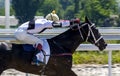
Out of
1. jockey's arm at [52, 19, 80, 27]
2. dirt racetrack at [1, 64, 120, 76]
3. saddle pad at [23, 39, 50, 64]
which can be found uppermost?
jockey's arm at [52, 19, 80, 27]

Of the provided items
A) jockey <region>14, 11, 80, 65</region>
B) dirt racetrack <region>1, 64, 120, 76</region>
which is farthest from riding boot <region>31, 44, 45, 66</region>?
dirt racetrack <region>1, 64, 120, 76</region>

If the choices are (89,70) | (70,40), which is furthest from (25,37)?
(89,70)

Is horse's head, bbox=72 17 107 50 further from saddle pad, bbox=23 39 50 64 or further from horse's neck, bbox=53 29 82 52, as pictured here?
saddle pad, bbox=23 39 50 64

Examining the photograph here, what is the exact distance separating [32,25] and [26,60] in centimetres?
62

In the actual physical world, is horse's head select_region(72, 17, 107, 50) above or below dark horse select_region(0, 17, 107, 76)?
above

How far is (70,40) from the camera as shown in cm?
729

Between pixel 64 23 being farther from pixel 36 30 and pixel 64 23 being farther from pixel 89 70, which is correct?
pixel 89 70

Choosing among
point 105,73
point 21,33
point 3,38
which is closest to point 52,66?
point 21,33

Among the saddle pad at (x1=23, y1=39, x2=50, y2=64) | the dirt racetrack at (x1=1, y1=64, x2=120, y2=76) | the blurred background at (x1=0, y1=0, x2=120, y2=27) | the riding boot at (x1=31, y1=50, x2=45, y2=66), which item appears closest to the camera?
the riding boot at (x1=31, y1=50, x2=45, y2=66)

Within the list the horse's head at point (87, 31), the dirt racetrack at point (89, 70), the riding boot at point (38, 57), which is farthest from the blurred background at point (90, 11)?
the riding boot at point (38, 57)

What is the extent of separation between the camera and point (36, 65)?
7.06 metres

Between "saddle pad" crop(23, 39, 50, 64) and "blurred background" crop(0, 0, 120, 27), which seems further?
"blurred background" crop(0, 0, 120, 27)

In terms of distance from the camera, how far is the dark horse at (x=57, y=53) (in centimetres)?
700

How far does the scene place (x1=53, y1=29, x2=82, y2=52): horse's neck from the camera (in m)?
7.25
